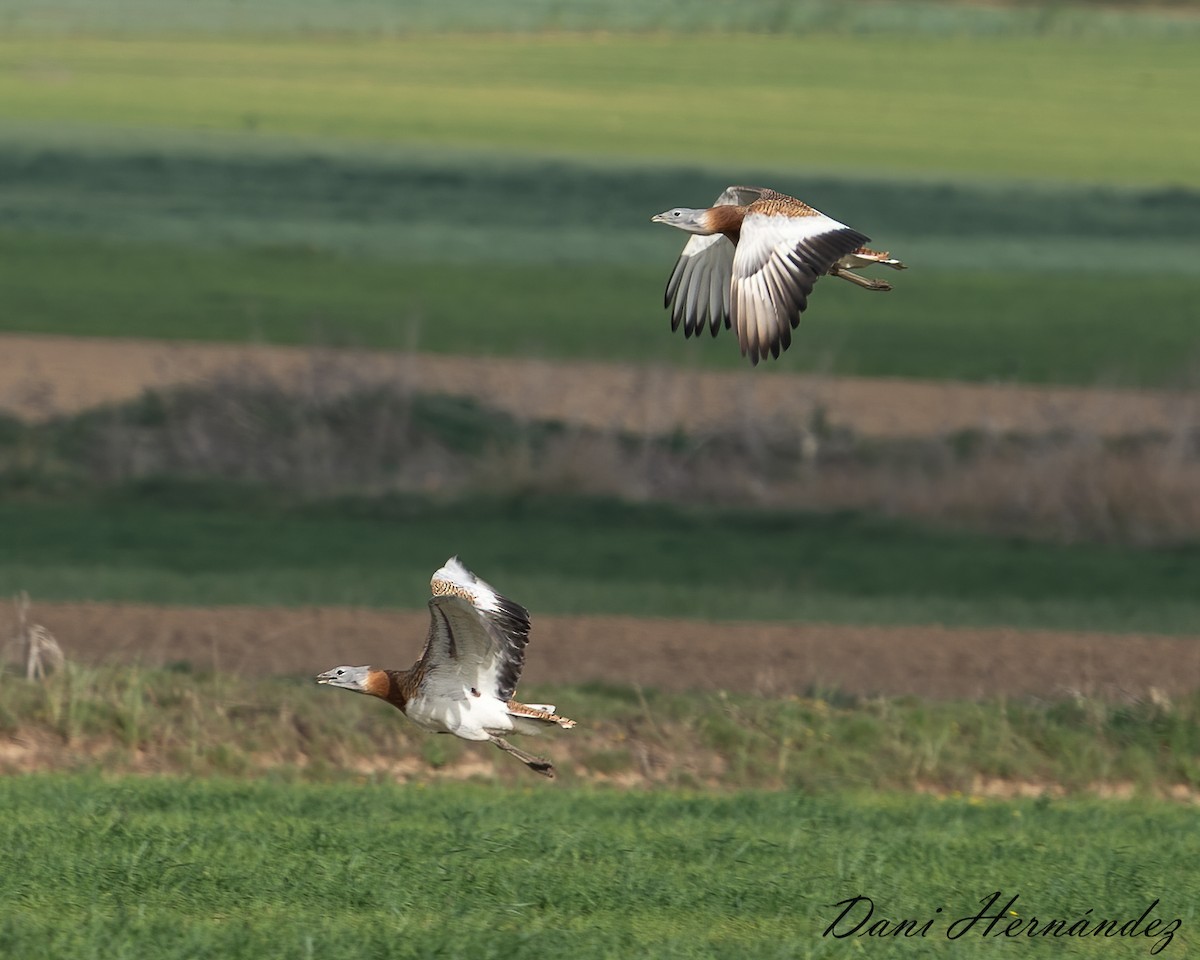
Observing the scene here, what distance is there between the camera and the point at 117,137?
67500 mm

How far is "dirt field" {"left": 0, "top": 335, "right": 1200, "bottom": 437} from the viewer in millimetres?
30016

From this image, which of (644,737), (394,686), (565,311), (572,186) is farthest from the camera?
(572,186)

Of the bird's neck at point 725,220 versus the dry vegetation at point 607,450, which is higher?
the bird's neck at point 725,220

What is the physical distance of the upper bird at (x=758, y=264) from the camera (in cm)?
721

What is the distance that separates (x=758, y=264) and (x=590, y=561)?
18.1 m

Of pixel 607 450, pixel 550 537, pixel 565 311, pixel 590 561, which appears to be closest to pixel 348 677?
pixel 590 561

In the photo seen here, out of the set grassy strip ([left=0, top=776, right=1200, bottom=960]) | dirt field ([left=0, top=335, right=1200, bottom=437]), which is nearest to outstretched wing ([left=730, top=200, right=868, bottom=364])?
grassy strip ([left=0, top=776, right=1200, bottom=960])

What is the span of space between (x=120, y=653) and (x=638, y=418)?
524 inches

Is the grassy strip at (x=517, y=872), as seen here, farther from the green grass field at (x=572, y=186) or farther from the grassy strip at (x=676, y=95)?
the grassy strip at (x=676, y=95)

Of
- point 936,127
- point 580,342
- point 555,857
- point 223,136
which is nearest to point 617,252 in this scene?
point 580,342

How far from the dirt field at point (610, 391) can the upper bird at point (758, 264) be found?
2064cm

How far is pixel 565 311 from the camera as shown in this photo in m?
43.9

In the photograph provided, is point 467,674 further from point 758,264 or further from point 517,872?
point 517,872

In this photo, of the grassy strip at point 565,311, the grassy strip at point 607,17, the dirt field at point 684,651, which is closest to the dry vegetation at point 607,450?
the grassy strip at point 565,311
